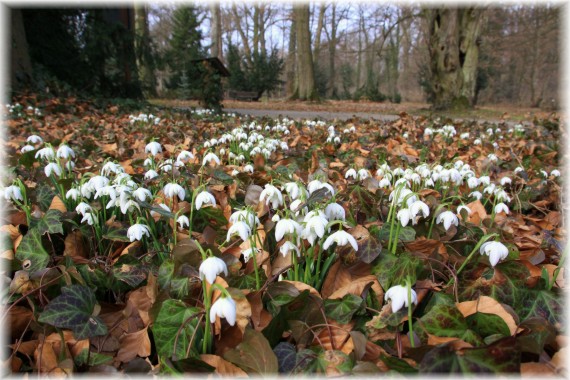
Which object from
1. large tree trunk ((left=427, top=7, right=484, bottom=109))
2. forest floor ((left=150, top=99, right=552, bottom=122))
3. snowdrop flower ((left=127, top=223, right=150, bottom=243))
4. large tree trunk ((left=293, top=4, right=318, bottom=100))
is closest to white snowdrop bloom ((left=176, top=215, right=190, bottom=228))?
snowdrop flower ((left=127, top=223, right=150, bottom=243))

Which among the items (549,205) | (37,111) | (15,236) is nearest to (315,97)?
(37,111)

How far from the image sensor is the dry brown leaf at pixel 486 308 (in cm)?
109

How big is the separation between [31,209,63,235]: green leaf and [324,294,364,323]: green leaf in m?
0.98

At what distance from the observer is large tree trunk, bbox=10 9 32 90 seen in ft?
28.2

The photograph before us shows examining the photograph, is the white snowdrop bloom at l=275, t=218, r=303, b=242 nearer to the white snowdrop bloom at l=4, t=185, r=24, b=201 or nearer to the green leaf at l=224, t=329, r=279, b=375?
the green leaf at l=224, t=329, r=279, b=375

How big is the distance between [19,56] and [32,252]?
9265 mm

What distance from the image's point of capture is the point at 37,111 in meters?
6.14

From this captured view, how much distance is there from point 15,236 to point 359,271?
1309 millimetres

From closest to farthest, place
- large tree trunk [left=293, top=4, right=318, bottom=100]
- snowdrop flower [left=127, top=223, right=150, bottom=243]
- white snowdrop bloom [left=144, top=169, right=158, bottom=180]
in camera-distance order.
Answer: snowdrop flower [left=127, top=223, right=150, bottom=243] → white snowdrop bloom [left=144, top=169, right=158, bottom=180] → large tree trunk [left=293, top=4, right=318, bottom=100]

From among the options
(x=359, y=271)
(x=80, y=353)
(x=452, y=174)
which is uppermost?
(x=452, y=174)

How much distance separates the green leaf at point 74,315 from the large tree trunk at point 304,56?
19.0 metres

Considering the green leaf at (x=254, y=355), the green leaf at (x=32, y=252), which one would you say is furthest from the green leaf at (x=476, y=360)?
the green leaf at (x=32, y=252)

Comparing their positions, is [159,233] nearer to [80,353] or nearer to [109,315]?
[109,315]

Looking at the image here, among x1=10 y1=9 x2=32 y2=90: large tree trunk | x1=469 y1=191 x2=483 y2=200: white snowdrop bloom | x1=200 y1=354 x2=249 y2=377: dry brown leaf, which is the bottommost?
x1=200 y1=354 x2=249 y2=377: dry brown leaf
